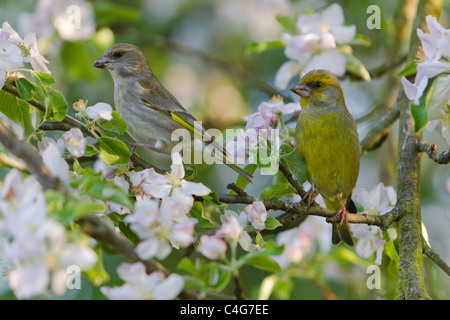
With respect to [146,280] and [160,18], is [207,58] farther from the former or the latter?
[146,280]

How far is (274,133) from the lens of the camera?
2.63m

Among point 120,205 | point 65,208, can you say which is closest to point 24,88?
point 120,205

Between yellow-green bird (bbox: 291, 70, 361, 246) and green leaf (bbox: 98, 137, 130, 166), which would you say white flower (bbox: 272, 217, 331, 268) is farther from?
green leaf (bbox: 98, 137, 130, 166)

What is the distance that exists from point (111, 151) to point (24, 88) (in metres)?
0.41

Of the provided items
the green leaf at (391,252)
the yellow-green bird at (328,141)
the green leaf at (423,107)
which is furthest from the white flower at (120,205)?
the green leaf at (391,252)

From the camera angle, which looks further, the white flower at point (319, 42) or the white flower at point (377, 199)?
the white flower at point (319, 42)

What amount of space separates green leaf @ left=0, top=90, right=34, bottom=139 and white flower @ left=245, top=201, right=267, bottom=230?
898 mm

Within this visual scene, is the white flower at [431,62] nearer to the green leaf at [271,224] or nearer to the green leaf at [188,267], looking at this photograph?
the green leaf at [271,224]

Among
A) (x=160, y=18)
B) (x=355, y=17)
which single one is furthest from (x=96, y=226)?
(x=160, y=18)

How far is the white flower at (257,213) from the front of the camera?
241 centimetres

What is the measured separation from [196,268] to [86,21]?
3144mm

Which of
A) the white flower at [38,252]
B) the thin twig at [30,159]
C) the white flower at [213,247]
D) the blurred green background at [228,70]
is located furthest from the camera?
the blurred green background at [228,70]

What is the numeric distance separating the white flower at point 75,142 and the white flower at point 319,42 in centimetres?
198

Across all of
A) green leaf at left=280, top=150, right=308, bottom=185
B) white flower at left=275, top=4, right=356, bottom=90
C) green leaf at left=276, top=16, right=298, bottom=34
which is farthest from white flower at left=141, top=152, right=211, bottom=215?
green leaf at left=276, top=16, right=298, bottom=34
